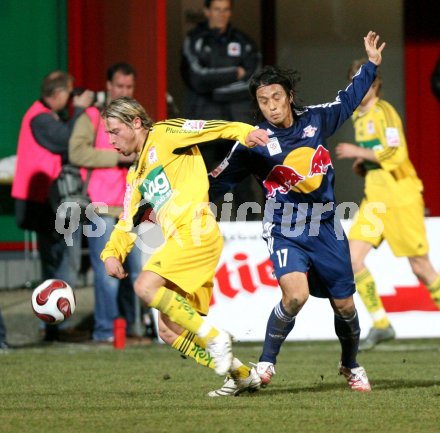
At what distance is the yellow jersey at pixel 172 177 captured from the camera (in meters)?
7.75

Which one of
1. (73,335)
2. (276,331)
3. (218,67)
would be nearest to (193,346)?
(276,331)

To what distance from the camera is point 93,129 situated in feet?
39.6

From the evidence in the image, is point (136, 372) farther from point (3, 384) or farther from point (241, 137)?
point (241, 137)

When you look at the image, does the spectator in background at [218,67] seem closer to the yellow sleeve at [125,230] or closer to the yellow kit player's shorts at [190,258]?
the yellow sleeve at [125,230]

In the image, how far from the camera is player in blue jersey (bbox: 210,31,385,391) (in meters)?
8.02

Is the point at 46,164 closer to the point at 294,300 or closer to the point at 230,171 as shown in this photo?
the point at 230,171

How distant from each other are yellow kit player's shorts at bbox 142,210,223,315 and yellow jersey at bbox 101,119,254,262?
64 mm

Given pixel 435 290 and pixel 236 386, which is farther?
pixel 435 290

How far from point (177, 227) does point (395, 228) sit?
13.9 ft

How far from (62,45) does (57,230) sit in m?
3.34

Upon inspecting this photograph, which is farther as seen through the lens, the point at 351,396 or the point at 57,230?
the point at 57,230

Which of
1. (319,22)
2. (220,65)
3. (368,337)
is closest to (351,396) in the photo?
(368,337)

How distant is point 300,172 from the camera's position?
8062 millimetres

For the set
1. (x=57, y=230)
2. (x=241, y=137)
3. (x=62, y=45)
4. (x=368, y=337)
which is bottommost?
(x=368, y=337)
